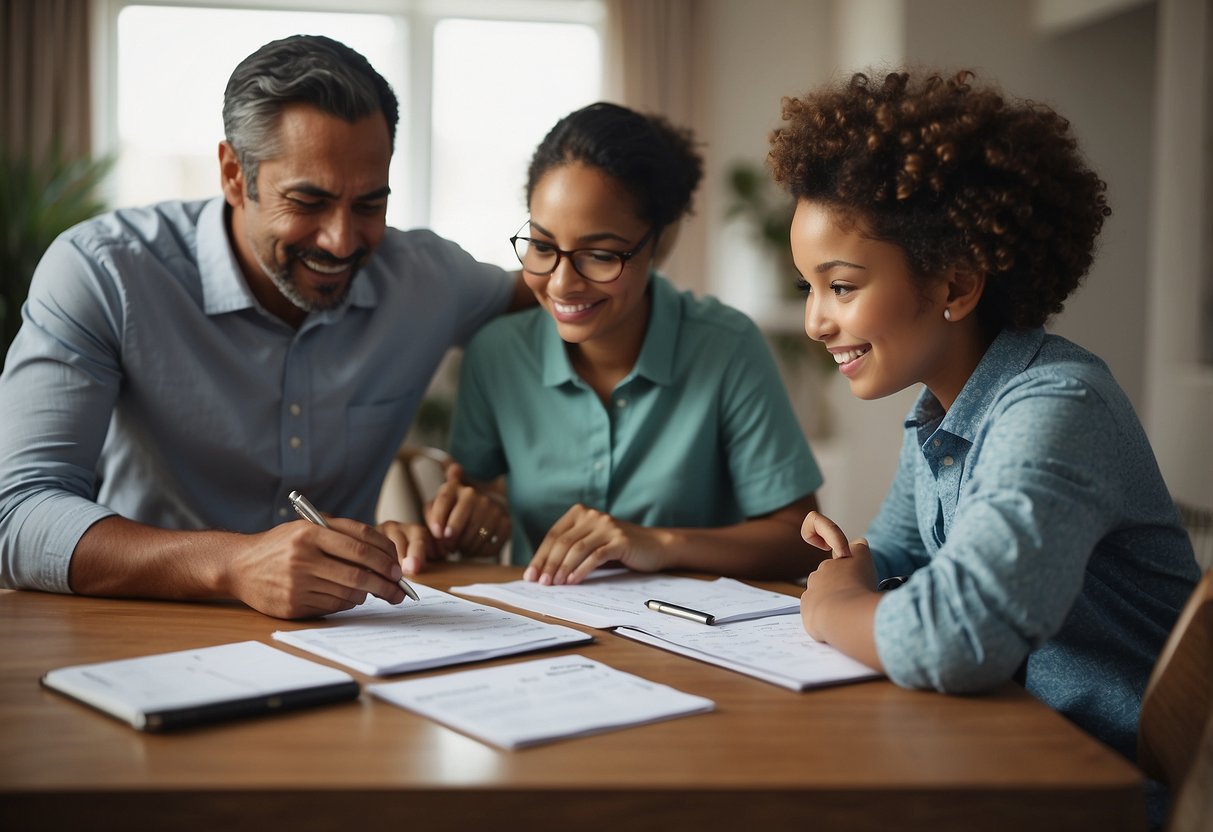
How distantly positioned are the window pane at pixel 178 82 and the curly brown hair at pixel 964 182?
460cm

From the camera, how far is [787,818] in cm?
85

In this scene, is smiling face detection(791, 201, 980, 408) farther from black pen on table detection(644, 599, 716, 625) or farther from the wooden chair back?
the wooden chair back

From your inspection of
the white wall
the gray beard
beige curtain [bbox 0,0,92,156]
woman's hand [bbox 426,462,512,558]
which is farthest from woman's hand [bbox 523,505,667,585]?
beige curtain [bbox 0,0,92,156]

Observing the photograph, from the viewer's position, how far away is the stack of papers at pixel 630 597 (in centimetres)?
140

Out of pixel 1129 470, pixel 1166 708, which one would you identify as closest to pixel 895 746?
pixel 1166 708

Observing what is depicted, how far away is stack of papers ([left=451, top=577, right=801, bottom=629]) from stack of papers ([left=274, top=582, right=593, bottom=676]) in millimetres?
64

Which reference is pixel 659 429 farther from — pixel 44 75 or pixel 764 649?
pixel 44 75

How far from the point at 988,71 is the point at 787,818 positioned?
491 cm

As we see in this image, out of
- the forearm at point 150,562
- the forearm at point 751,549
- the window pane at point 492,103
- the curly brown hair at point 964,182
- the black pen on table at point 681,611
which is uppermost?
the window pane at point 492,103

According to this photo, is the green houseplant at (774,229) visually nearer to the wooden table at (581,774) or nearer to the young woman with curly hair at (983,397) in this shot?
the young woman with curly hair at (983,397)

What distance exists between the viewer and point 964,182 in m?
1.29

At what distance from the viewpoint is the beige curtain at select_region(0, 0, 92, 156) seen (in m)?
5.30

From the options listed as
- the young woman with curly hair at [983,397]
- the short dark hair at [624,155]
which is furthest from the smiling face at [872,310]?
the short dark hair at [624,155]

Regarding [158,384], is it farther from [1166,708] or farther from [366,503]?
[1166,708]
